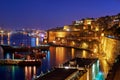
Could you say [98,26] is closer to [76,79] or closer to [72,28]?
[72,28]

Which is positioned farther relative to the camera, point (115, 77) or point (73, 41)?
point (73, 41)

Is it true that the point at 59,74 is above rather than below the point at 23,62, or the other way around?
above

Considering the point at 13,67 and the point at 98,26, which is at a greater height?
the point at 98,26

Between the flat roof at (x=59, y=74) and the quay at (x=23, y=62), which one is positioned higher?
the flat roof at (x=59, y=74)

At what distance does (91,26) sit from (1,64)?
33944mm

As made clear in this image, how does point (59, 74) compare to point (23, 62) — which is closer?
point (59, 74)

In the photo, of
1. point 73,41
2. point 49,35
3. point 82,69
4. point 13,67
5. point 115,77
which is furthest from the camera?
point 49,35

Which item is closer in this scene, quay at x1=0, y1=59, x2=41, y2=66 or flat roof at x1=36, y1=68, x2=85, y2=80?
flat roof at x1=36, y1=68, x2=85, y2=80

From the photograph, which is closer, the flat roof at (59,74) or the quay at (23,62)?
the flat roof at (59,74)

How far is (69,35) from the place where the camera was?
60.7 m

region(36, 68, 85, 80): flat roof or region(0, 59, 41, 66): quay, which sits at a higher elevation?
region(36, 68, 85, 80): flat roof

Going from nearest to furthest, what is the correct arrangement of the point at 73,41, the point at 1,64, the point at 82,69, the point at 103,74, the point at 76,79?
1. the point at 76,79
2. the point at 82,69
3. the point at 103,74
4. the point at 1,64
5. the point at 73,41

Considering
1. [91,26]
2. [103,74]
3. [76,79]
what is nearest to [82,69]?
[76,79]

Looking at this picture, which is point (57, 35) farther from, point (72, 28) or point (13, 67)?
point (13, 67)
